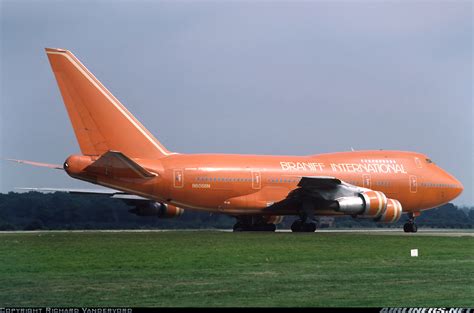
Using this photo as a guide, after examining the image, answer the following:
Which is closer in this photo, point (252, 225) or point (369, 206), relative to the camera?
point (369, 206)

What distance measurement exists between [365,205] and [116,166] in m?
12.2

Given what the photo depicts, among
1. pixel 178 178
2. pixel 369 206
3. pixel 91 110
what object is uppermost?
pixel 91 110

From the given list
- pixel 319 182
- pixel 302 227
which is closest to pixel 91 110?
pixel 319 182

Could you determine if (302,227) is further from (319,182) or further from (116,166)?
(116,166)

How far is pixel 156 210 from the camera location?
4894 centimetres

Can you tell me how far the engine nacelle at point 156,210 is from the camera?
48.9 meters

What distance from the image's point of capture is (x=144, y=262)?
23672mm

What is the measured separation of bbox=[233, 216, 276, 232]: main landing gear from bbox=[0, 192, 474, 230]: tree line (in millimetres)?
2334

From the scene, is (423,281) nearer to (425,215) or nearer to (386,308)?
(386,308)

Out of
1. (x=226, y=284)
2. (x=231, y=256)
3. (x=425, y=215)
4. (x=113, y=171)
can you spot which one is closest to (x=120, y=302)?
(x=226, y=284)

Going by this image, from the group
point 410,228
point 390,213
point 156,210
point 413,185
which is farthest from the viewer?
point 413,185

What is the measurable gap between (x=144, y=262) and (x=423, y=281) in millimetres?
7569

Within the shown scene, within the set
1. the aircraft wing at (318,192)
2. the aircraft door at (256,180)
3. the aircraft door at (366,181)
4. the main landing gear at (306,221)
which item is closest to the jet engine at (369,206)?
the aircraft wing at (318,192)

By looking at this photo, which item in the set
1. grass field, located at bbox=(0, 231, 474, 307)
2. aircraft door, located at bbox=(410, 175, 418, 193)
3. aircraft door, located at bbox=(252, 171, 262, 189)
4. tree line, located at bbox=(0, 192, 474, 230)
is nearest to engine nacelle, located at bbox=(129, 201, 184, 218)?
tree line, located at bbox=(0, 192, 474, 230)
